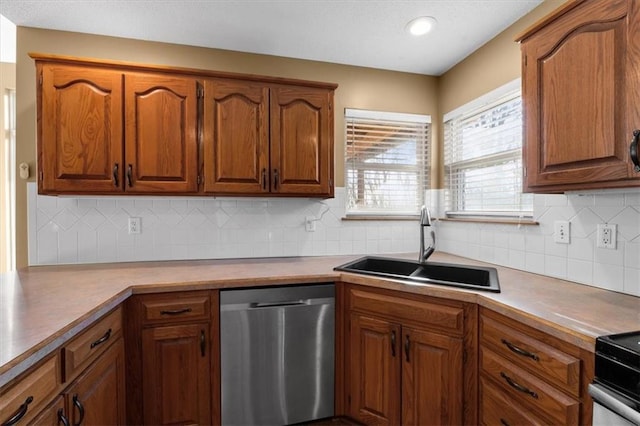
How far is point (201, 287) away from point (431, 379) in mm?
1247

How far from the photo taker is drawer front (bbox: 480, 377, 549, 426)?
1208 millimetres

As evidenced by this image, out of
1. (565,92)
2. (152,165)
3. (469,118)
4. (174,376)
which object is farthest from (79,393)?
(469,118)

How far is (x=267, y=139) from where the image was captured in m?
2.10

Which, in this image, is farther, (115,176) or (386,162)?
(386,162)

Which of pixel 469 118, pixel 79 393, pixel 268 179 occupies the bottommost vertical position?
pixel 79 393

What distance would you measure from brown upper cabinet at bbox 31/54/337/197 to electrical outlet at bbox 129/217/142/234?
15.1 inches

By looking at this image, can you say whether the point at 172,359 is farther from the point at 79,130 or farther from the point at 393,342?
the point at 79,130

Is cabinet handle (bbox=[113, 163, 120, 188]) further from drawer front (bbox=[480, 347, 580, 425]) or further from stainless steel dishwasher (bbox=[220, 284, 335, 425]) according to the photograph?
drawer front (bbox=[480, 347, 580, 425])

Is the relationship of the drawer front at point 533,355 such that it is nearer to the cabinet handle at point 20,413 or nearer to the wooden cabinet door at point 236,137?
the wooden cabinet door at point 236,137

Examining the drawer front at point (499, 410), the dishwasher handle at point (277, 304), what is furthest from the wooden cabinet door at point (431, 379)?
the dishwasher handle at point (277, 304)

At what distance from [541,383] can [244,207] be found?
1956 mm

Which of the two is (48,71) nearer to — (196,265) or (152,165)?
(152,165)

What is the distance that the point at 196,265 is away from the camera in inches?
84.1

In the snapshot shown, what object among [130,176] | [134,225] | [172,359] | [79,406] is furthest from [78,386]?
[134,225]
